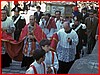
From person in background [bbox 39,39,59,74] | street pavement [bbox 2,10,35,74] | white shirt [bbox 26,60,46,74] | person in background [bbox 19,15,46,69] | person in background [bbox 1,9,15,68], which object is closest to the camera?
white shirt [bbox 26,60,46,74]

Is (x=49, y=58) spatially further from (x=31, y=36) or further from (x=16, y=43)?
(x=16, y=43)

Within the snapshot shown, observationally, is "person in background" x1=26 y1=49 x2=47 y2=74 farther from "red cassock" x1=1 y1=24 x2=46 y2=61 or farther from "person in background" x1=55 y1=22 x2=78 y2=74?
"red cassock" x1=1 y1=24 x2=46 y2=61

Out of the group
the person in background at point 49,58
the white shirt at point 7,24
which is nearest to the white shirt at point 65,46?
the white shirt at point 7,24

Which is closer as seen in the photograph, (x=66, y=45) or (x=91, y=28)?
(x=66, y=45)

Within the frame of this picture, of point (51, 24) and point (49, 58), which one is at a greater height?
point (49, 58)

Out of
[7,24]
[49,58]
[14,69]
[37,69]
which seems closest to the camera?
[37,69]

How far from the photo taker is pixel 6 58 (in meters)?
10.1

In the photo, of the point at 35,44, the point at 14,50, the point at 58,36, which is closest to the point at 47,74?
the point at 58,36

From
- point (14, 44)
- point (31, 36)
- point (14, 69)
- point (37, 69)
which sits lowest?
point (14, 69)

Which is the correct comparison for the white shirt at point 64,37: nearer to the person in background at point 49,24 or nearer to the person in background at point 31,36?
the person in background at point 31,36

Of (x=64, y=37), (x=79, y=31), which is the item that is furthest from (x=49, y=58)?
(x=79, y=31)

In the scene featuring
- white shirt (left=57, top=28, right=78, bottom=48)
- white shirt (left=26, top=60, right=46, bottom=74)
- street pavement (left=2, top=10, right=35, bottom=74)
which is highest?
white shirt (left=26, top=60, right=46, bottom=74)

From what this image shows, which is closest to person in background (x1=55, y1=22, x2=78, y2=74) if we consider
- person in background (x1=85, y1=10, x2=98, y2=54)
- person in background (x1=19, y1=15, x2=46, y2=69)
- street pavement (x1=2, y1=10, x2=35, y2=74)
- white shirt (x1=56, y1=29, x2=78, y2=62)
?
white shirt (x1=56, y1=29, x2=78, y2=62)

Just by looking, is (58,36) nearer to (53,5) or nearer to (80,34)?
(80,34)
